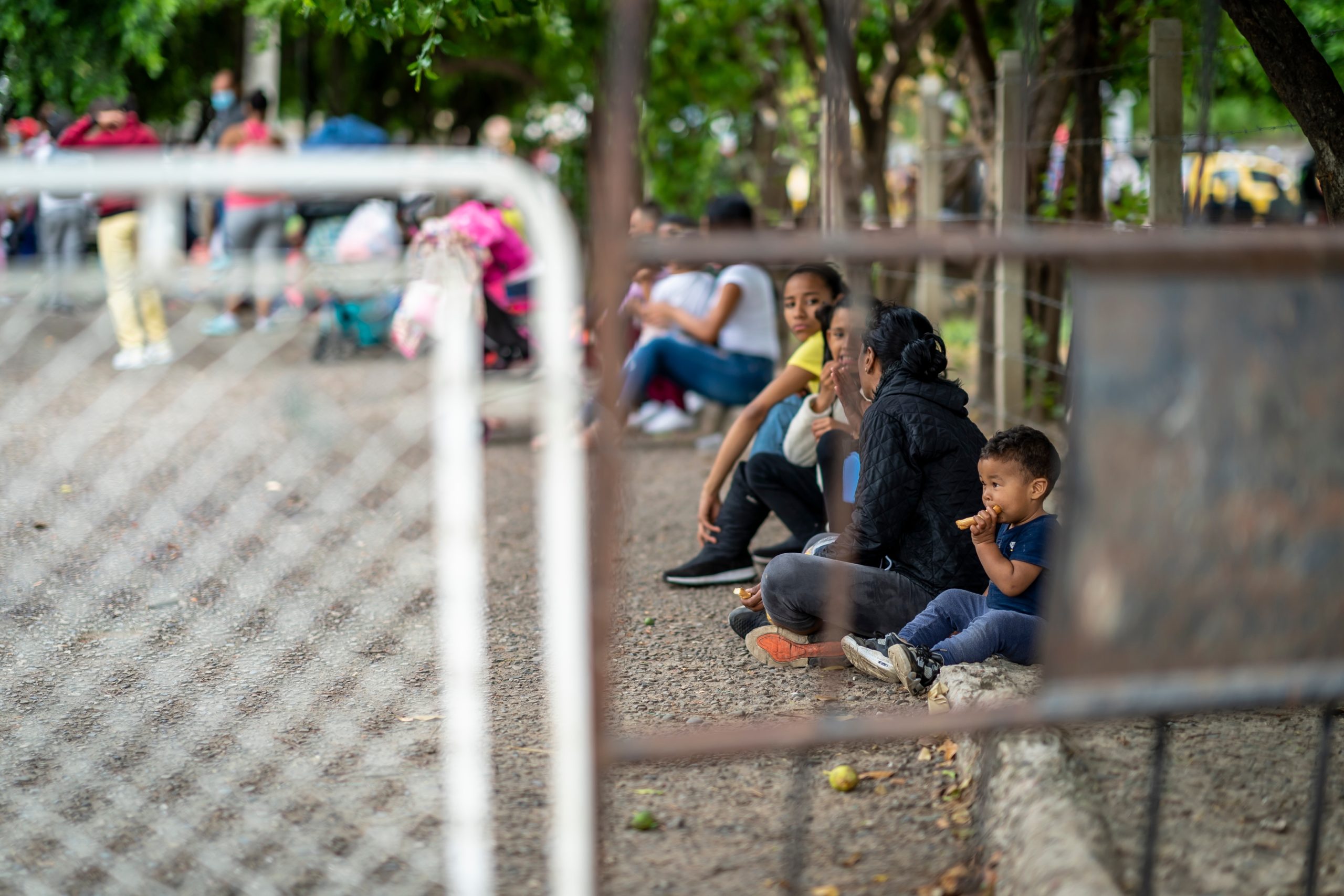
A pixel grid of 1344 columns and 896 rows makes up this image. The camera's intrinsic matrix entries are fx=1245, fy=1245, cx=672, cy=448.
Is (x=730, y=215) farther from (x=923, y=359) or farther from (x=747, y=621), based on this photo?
(x=923, y=359)

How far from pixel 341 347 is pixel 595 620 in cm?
847

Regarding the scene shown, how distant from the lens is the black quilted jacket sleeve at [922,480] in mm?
3455

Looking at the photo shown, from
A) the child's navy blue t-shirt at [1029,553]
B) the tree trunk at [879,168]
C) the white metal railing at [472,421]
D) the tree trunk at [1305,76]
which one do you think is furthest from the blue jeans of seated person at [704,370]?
the white metal railing at [472,421]

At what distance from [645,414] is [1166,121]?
3558mm

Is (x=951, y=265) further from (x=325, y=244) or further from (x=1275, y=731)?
(x=1275, y=731)

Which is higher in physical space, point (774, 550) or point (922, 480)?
point (922, 480)

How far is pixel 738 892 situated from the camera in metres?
2.46

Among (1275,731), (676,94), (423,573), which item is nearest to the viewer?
(1275,731)

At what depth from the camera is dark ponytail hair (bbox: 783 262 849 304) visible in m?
4.92

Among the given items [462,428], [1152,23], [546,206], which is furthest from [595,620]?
[1152,23]

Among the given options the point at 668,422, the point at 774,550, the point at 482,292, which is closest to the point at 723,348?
the point at 668,422

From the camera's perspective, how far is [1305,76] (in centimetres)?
329

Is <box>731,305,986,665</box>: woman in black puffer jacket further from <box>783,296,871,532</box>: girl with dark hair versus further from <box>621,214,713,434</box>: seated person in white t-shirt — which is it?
<box>621,214,713,434</box>: seated person in white t-shirt

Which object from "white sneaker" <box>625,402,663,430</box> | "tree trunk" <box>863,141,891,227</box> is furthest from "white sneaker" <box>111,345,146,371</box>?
"tree trunk" <box>863,141,891,227</box>
